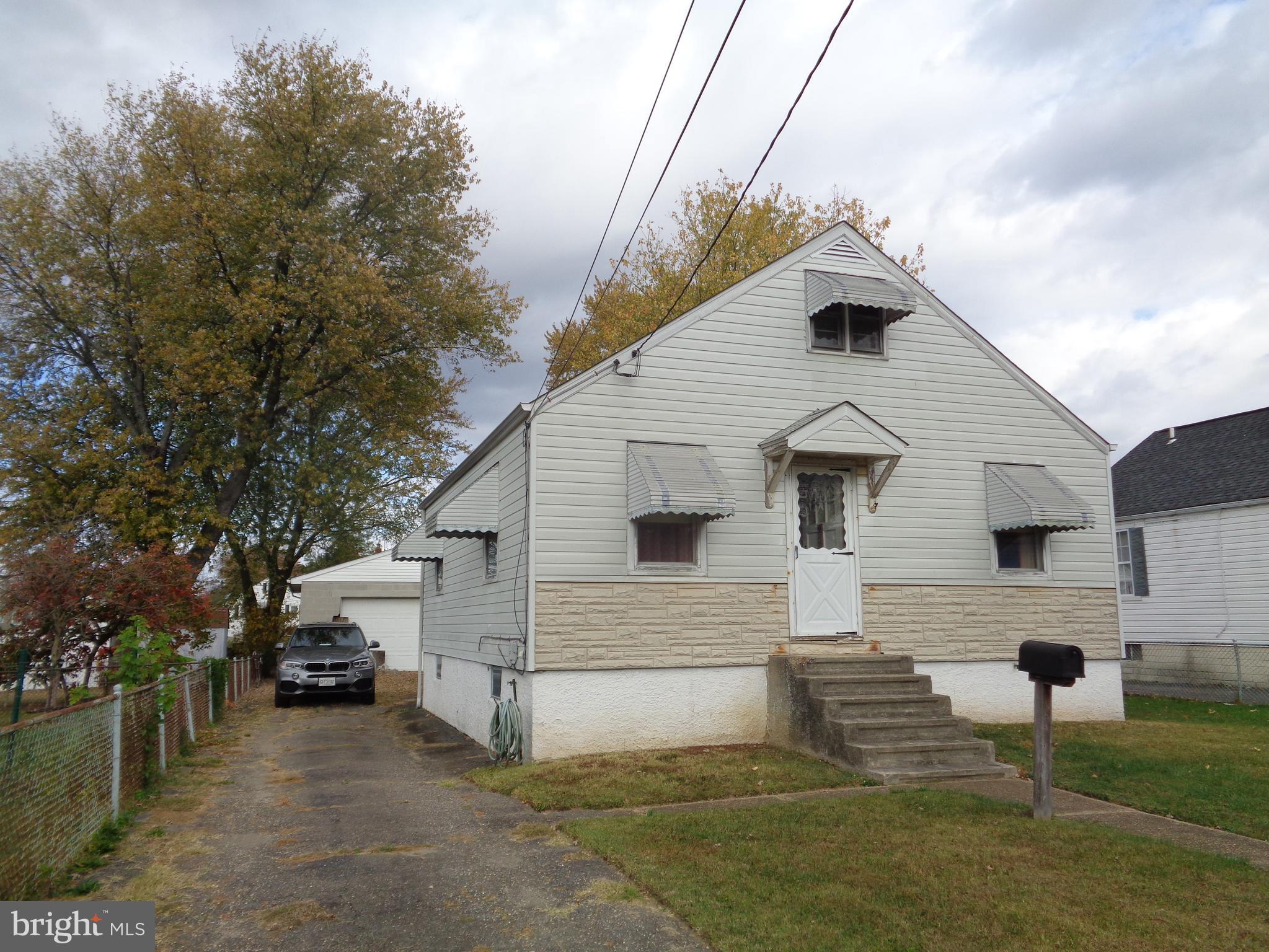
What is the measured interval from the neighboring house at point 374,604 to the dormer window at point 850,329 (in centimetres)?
2205

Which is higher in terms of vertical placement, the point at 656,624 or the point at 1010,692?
the point at 656,624

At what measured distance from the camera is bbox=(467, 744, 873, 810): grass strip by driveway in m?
8.35

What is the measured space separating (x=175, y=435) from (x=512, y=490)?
53.7 feet

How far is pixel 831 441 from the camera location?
11242 mm

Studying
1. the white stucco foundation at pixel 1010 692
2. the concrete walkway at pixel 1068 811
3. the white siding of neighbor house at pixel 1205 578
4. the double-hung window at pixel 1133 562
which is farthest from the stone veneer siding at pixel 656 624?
the double-hung window at pixel 1133 562

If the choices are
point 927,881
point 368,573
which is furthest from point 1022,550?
point 368,573

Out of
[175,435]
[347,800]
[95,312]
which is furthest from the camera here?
[175,435]

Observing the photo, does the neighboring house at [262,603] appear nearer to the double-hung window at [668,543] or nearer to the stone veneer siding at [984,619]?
the double-hung window at [668,543]

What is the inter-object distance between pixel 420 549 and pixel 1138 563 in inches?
650

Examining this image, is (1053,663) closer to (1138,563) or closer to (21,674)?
(21,674)

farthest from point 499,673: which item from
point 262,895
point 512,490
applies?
point 262,895

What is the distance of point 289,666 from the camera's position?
18.6m

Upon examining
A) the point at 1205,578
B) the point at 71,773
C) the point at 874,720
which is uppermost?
the point at 1205,578

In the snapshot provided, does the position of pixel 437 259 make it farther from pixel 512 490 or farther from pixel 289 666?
pixel 512 490
